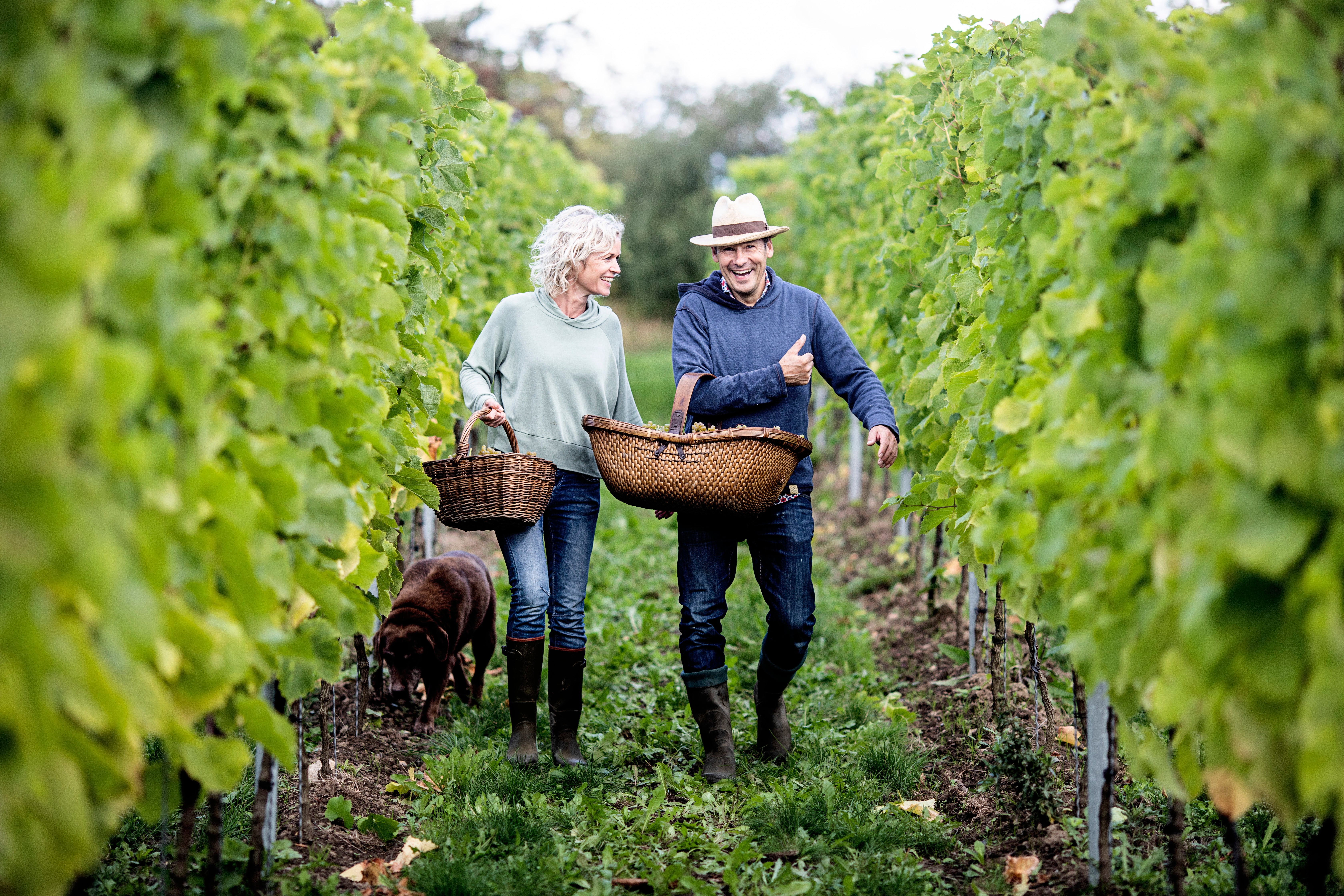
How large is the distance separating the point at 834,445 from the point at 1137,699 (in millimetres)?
8796

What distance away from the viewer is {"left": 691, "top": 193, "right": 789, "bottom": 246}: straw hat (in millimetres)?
4176

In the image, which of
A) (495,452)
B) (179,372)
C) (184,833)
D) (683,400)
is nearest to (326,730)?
(495,452)

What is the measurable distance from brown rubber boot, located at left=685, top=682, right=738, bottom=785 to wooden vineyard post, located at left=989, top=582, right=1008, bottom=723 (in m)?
1.03

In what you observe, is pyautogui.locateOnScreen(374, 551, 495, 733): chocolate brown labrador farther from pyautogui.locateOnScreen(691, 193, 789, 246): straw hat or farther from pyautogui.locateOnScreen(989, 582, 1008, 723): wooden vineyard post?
pyautogui.locateOnScreen(989, 582, 1008, 723): wooden vineyard post

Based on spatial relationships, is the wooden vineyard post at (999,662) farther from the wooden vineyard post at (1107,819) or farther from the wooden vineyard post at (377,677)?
the wooden vineyard post at (377,677)

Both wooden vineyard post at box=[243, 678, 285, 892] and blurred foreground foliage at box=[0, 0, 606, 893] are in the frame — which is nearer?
blurred foreground foliage at box=[0, 0, 606, 893]

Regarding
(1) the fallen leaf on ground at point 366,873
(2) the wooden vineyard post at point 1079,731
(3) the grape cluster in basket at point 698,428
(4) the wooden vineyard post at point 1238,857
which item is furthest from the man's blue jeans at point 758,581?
(4) the wooden vineyard post at point 1238,857

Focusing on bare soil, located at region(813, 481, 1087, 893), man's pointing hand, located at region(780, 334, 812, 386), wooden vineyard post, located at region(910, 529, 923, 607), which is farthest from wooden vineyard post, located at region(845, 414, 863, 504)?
man's pointing hand, located at region(780, 334, 812, 386)

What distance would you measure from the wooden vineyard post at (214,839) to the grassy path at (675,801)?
25.1 inches

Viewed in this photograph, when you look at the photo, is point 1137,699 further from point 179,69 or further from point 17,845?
point 179,69

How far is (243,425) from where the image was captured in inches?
91.7

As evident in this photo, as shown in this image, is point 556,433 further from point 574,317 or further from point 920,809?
point 920,809

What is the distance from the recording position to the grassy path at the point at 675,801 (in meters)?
3.20

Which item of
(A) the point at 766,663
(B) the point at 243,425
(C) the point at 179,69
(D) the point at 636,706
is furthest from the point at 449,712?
(C) the point at 179,69
